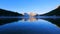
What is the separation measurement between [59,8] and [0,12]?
254ft

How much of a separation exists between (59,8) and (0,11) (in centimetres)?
7803

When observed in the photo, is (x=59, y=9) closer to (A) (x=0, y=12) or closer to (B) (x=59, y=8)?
(B) (x=59, y=8)

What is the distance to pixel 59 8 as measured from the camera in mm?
199000

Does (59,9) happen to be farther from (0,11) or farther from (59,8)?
(0,11)

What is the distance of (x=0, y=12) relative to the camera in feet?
634

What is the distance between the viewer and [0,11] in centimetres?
19788

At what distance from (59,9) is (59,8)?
4.58 ft

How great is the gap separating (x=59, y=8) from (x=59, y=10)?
4.33m

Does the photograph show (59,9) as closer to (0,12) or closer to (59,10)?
(59,10)

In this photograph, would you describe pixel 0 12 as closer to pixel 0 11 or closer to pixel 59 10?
pixel 0 11

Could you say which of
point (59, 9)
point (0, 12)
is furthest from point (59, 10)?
point (0, 12)

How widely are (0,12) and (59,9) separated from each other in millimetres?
77248

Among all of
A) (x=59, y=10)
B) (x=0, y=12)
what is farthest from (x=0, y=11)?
(x=59, y=10)

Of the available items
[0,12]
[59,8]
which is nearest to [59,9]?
[59,8]
